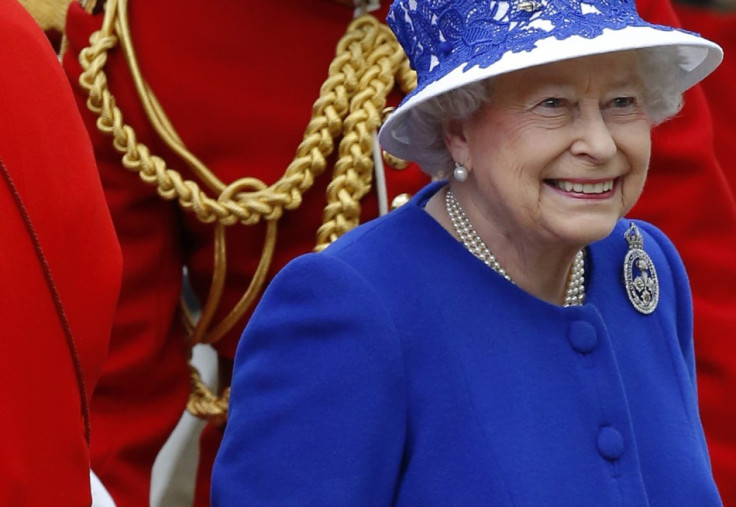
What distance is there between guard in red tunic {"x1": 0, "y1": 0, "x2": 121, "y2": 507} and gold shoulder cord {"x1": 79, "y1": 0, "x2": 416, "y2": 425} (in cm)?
76

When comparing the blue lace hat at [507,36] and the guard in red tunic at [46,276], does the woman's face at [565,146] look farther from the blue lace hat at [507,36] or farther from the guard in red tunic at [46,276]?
the guard in red tunic at [46,276]

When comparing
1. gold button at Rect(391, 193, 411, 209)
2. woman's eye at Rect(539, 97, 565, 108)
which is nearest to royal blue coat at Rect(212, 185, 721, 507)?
woman's eye at Rect(539, 97, 565, 108)

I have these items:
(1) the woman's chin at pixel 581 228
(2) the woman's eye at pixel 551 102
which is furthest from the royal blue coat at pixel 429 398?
(2) the woman's eye at pixel 551 102

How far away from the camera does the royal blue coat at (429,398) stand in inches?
78.4

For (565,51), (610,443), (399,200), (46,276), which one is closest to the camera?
(46,276)

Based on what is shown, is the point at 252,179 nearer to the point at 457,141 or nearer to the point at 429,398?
the point at 457,141

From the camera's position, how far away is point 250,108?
2729 millimetres

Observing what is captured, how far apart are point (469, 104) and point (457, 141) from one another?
0.07 m

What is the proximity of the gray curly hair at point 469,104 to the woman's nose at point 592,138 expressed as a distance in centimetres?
11

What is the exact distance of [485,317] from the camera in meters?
2.10

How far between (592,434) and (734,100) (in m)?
1.36

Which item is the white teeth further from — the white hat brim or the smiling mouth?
the white hat brim

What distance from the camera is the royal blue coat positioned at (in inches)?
78.4

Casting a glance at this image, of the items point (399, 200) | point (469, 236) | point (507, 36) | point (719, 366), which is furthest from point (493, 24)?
point (719, 366)
